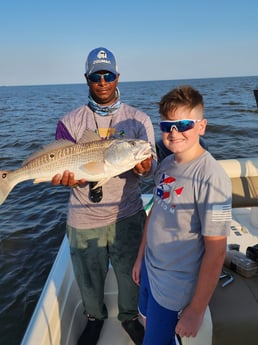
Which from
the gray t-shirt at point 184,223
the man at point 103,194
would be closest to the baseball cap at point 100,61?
the man at point 103,194

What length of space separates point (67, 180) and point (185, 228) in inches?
48.9

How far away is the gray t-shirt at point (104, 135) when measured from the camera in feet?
10.3

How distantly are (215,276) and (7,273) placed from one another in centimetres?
563

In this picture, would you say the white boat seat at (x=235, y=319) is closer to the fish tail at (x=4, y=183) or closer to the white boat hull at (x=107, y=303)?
the white boat hull at (x=107, y=303)

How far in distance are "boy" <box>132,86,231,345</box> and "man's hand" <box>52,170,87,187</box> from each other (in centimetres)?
87

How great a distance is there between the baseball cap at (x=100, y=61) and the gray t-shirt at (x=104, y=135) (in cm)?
36

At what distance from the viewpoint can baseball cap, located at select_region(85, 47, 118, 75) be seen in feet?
9.96

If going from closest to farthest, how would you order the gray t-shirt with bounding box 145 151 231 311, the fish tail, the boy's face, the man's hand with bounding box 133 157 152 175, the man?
1. the gray t-shirt with bounding box 145 151 231 311
2. the boy's face
3. the man's hand with bounding box 133 157 152 175
4. the man
5. the fish tail

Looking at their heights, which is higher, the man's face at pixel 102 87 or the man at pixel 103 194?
the man's face at pixel 102 87

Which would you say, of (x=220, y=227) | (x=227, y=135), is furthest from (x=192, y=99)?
(x=227, y=135)

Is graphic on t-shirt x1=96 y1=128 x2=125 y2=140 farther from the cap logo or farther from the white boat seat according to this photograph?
the white boat seat

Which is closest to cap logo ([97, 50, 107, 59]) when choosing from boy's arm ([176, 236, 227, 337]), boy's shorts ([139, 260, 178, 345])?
boy's arm ([176, 236, 227, 337])

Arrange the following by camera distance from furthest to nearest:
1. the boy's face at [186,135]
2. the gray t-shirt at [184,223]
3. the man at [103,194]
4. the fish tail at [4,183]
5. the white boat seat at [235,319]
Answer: the fish tail at [4,183]
the man at [103,194]
the white boat seat at [235,319]
the boy's face at [186,135]
the gray t-shirt at [184,223]

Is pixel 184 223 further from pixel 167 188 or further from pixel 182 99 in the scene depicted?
pixel 182 99
